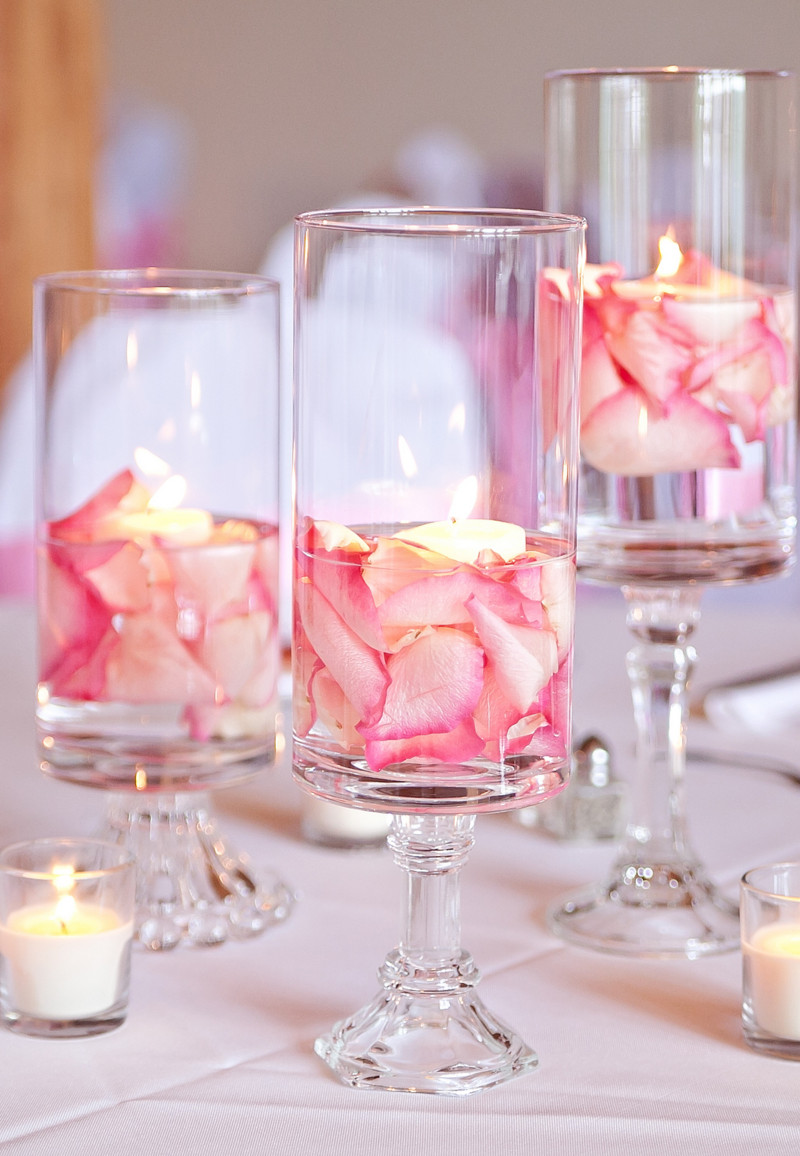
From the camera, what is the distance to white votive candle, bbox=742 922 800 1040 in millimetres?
718

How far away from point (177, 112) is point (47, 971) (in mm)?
4786

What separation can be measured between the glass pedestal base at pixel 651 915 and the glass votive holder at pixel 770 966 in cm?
12

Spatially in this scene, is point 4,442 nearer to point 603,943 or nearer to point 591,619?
point 591,619

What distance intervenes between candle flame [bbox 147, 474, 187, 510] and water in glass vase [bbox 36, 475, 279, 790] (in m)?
0.02

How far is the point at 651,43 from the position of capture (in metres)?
4.79

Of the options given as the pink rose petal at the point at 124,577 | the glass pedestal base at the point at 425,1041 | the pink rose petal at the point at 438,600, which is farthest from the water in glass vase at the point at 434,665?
the pink rose petal at the point at 124,577

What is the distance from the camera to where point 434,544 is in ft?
2.11

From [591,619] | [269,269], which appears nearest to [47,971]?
[591,619]

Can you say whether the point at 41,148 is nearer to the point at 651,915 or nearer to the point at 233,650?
the point at 233,650

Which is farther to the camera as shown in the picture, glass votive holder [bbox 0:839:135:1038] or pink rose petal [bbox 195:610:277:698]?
pink rose petal [bbox 195:610:277:698]

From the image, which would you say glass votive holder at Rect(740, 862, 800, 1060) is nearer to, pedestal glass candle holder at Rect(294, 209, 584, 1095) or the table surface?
the table surface

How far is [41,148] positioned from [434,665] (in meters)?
3.62

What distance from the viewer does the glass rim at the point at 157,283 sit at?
0.90 meters

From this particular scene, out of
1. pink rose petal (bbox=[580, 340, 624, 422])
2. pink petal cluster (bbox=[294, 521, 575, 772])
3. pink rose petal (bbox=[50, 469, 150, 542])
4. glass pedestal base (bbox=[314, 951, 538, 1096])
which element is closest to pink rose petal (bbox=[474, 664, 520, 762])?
pink petal cluster (bbox=[294, 521, 575, 772])
